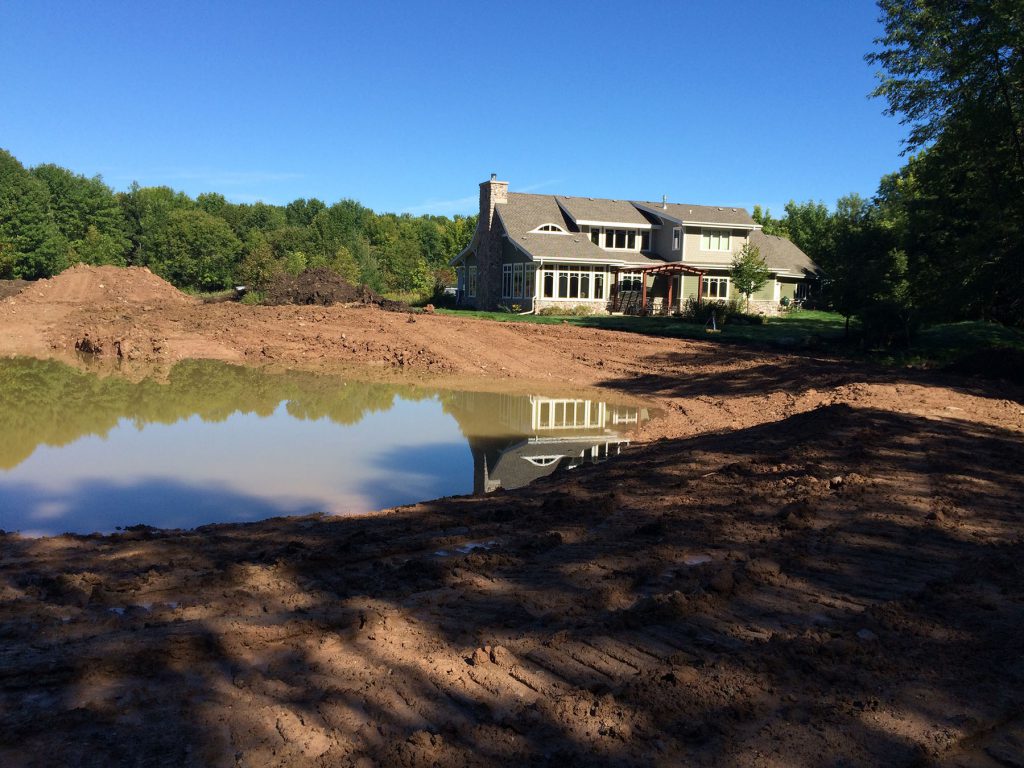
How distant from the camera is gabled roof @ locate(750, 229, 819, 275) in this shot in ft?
148

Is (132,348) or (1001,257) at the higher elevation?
(1001,257)

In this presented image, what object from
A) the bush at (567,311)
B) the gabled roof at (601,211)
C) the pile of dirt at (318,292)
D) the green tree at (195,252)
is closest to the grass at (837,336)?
the bush at (567,311)

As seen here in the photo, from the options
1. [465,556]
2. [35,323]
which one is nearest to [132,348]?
[35,323]

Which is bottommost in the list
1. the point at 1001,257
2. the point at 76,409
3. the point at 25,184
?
the point at 76,409

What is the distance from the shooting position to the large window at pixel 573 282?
39.8 metres

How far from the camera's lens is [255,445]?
13.1 m

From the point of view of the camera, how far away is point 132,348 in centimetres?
2544

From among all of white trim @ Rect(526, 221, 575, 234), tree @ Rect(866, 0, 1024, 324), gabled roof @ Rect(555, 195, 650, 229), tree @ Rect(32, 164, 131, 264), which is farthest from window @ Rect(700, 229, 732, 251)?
tree @ Rect(32, 164, 131, 264)

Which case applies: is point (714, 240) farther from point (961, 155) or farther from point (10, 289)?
point (10, 289)

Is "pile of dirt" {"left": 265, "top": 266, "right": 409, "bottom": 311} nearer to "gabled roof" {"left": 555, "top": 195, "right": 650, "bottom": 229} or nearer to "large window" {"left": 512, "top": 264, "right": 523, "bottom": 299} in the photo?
"large window" {"left": 512, "top": 264, "right": 523, "bottom": 299}

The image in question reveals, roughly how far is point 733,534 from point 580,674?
3.01m

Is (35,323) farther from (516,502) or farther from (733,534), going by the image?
(733,534)

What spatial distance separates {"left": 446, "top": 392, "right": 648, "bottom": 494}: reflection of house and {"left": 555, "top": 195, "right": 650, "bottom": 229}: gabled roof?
26.1 meters

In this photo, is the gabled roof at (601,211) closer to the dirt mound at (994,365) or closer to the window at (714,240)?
the window at (714,240)
